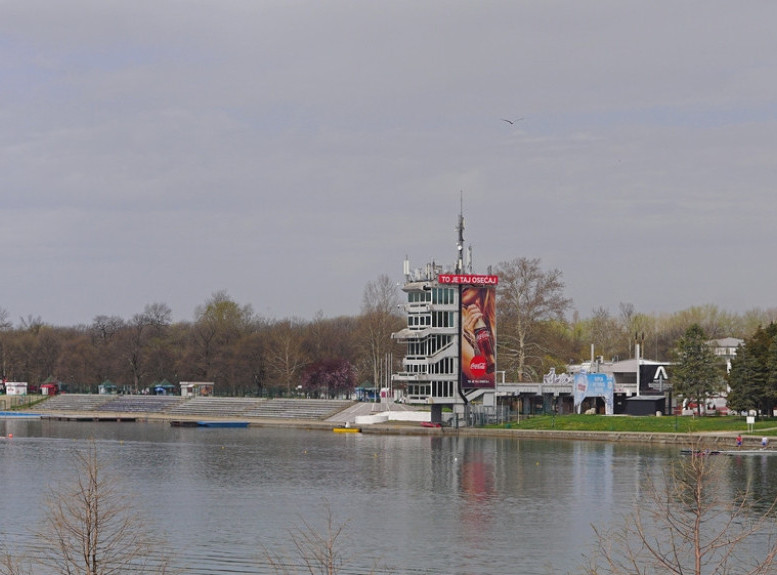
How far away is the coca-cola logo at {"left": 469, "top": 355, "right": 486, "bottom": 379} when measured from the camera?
12319 cm

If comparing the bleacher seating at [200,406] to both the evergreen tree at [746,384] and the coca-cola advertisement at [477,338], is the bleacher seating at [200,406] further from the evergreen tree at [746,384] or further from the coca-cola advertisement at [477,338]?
the evergreen tree at [746,384]

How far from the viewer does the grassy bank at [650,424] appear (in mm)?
108438

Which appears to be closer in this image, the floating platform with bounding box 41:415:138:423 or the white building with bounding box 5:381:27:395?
the floating platform with bounding box 41:415:138:423

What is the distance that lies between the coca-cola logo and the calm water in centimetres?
1043

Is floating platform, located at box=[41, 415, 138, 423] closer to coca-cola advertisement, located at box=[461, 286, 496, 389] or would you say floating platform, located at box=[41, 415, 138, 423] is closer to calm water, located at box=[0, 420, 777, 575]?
calm water, located at box=[0, 420, 777, 575]

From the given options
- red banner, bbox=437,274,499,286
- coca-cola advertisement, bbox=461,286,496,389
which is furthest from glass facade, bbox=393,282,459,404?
red banner, bbox=437,274,499,286

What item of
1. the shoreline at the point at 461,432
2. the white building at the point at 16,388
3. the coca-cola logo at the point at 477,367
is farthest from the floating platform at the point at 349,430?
the white building at the point at 16,388

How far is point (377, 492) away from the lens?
235ft

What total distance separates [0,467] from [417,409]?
60.9m

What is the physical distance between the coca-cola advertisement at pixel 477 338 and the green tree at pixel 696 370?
19265mm

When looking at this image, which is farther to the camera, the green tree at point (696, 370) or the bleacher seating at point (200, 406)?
the bleacher seating at point (200, 406)

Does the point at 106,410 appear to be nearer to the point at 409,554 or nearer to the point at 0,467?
the point at 0,467

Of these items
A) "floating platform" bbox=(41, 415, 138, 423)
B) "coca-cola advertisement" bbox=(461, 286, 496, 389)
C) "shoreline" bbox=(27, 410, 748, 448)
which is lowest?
"floating platform" bbox=(41, 415, 138, 423)

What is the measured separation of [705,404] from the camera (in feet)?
402
